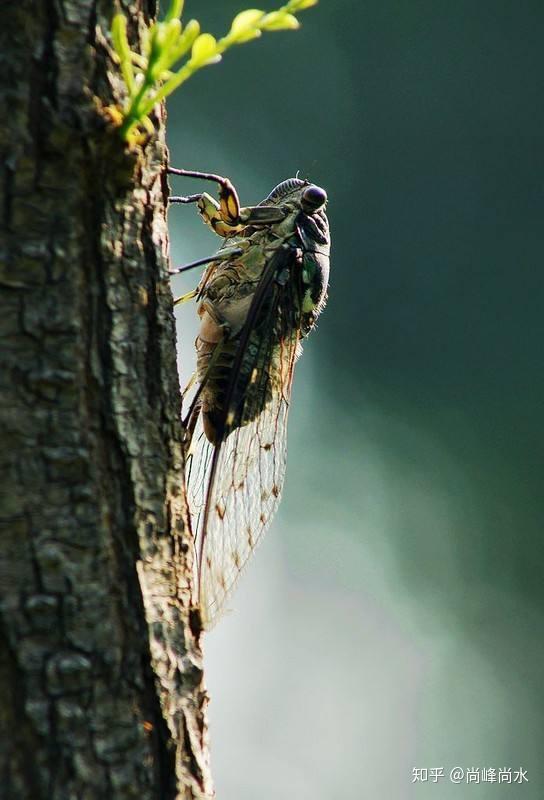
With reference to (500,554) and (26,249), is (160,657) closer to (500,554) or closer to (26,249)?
(26,249)

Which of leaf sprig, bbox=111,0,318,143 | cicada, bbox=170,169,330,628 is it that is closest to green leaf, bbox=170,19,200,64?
leaf sprig, bbox=111,0,318,143

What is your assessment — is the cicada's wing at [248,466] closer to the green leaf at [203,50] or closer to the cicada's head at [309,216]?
the cicada's head at [309,216]

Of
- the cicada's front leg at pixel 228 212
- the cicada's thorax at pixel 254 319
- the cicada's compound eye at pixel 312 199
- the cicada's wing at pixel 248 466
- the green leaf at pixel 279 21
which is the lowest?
the cicada's wing at pixel 248 466

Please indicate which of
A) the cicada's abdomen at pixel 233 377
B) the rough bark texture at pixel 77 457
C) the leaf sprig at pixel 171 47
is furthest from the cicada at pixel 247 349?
the leaf sprig at pixel 171 47

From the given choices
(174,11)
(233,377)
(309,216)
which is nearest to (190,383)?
(233,377)

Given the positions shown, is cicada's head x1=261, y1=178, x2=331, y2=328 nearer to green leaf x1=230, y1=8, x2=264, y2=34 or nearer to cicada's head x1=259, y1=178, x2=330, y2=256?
cicada's head x1=259, y1=178, x2=330, y2=256

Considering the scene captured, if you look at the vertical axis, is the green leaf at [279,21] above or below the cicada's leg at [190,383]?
above

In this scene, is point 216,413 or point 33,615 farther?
point 216,413

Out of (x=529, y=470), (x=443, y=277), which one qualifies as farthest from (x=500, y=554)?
(x=443, y=277)
